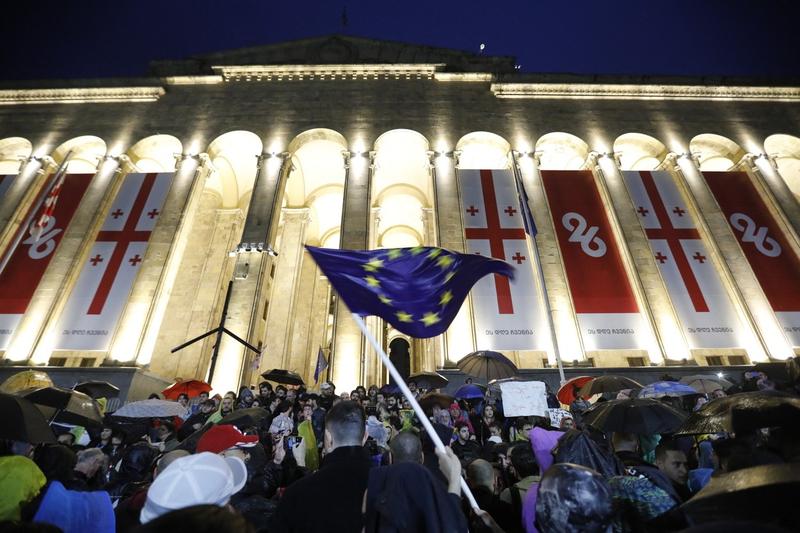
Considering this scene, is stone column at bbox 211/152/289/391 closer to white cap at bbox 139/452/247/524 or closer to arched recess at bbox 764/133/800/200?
white cap at bbox 139/452/247/524

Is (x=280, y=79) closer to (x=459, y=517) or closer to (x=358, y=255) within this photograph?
(x=358, y=255)

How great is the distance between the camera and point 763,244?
15070 mm

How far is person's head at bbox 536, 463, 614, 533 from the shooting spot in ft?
5.21

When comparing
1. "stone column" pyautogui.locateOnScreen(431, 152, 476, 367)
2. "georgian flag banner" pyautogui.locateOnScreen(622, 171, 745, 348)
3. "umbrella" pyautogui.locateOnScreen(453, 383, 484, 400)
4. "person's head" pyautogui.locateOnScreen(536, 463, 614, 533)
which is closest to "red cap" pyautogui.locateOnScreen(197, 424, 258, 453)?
"person's head" pyautogui.locateOnScreen(536, 463, 614, 533)

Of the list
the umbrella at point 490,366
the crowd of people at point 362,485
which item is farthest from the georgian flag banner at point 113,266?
the umbrella at point 490,366

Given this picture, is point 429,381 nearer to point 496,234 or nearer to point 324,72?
point 496,234

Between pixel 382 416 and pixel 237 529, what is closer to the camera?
pixel 237 529

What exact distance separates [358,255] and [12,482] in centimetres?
302

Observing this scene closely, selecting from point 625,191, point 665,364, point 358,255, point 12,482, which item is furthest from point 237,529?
point 625,191

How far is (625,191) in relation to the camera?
1631 centimetres

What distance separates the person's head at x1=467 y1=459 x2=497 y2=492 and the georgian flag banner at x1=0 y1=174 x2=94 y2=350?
53.8ft

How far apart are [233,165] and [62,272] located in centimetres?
885

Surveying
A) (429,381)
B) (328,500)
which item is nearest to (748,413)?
(328,500)

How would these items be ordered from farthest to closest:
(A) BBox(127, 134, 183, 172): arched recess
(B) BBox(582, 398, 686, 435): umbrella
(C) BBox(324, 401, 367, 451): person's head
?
1. (A) BBox(127, 134, 183, 172): arched recess
2. (B) BBox(582, 398, 686, 435): umbrella
3. (C) BBox(324, 401, 367, 451): person's head
